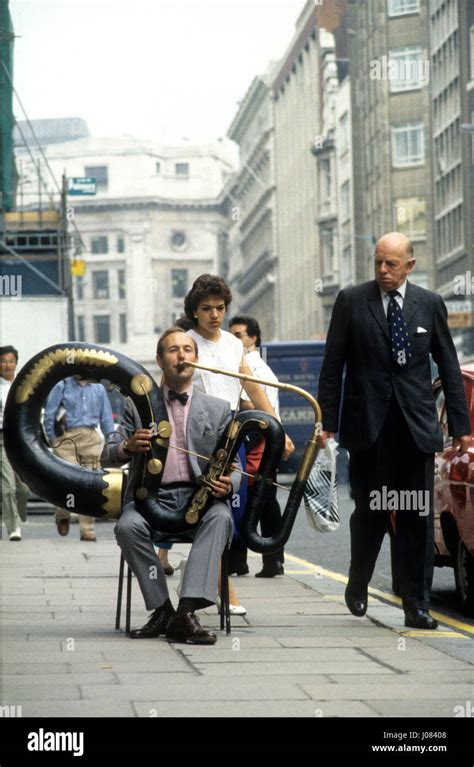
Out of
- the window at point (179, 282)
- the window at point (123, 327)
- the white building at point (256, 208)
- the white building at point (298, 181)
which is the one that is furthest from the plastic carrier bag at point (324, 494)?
the window at point (179, 282)

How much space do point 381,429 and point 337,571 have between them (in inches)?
172

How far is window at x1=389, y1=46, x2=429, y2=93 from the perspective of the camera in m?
60.3

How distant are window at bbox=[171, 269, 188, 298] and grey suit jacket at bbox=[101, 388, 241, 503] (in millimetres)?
134656

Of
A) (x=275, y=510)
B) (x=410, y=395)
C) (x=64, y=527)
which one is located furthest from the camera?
(x=64, y=527)

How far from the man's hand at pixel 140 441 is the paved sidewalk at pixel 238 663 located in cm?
88

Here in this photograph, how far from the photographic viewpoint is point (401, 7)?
197 ft

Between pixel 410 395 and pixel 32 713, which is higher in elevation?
pixel 410 395

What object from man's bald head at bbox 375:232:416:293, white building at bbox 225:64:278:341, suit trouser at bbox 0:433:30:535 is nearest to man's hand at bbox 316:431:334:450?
man's bald head at bbox 375:232:416:293

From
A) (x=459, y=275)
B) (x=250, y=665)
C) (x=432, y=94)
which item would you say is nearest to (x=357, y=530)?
(x=250, y=665)

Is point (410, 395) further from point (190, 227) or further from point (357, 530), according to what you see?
point (190, 227)

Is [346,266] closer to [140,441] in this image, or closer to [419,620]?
[419,620]

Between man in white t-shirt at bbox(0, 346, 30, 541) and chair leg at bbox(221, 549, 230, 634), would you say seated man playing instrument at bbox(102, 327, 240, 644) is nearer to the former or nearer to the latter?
chair leg at bbox(221, 549, 230, 634)

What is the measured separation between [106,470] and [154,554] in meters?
0.45
